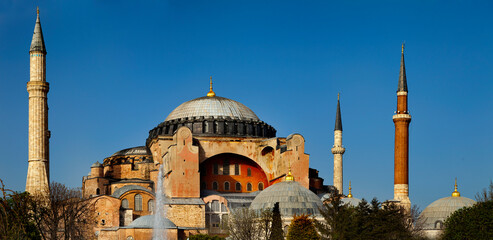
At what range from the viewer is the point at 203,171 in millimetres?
48594

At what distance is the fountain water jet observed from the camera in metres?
40.2

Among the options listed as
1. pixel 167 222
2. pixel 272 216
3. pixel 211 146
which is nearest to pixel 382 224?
pixel 272 216

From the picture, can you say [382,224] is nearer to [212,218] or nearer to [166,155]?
[212,218]

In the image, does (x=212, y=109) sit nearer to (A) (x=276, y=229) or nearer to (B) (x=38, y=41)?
(B) (x=38, y=41)

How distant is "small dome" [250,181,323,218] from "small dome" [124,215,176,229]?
14.3 feet

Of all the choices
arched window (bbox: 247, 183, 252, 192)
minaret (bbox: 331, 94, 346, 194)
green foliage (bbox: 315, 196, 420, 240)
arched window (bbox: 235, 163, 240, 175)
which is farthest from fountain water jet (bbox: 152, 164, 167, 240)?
minaret (bbox: 331, 94, 346, 194)

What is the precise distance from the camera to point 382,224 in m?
34.7

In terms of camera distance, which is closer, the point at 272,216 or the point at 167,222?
the point at 272,216

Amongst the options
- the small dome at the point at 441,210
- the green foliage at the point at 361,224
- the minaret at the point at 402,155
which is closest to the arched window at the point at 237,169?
the minaret at the point at 402,155

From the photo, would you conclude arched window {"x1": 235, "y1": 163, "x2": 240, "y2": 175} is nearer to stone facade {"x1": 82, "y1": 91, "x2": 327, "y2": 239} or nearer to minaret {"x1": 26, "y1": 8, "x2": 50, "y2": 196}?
stone facade {"x1": 82, "y1": 91, "x2": 327, "y2": 239}

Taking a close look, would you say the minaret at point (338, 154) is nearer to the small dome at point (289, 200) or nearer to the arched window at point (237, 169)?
the arched window at point (237, 169)

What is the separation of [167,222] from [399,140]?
45.8ft

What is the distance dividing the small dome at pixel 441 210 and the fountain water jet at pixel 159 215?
1427 centimetres

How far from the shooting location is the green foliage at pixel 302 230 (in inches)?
1403
